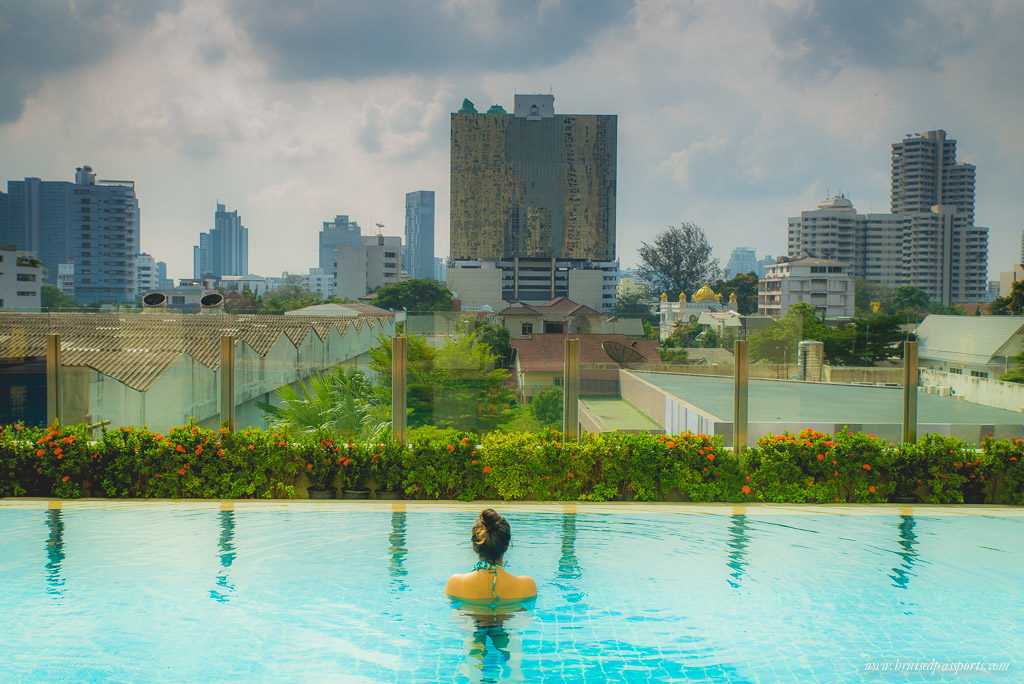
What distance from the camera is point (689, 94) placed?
41.8 m

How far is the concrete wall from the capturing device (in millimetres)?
7324

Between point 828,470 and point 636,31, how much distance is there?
16.8m

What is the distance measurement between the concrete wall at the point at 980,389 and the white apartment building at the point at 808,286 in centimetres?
8300

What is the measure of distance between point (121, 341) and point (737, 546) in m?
6.32

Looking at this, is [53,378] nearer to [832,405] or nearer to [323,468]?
[323,468]

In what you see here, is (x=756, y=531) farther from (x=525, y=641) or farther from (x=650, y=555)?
(x=525, y=641)

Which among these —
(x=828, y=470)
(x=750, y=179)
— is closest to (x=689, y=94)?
(x=750, y=179)

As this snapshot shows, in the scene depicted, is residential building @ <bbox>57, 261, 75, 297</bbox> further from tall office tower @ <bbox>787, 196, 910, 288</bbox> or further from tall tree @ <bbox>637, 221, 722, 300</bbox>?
tall office tower @ <bbox>787, 196, 910, 288</bbox>

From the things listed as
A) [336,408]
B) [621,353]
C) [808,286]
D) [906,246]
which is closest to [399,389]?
[336,408]

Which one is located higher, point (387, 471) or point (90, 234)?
point (90, 234)

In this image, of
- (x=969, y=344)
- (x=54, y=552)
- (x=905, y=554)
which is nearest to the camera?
(x=54, y=552)

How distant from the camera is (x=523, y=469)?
22.0 feet

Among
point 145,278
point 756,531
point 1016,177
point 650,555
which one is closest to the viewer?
point 650,555

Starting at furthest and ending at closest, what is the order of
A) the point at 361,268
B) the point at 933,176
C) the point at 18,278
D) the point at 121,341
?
the point at 933,176 < the point at 361,268 < the point at 18,278 < the point at 121,341
